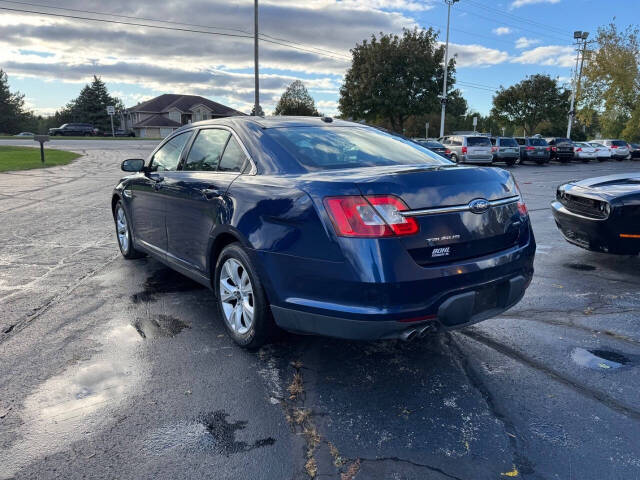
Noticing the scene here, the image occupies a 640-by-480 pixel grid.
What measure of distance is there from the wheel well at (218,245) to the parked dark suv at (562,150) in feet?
115

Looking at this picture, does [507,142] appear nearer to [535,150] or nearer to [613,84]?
[535,150]

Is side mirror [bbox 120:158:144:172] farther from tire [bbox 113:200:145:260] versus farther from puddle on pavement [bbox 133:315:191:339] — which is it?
puddle on pavement [bbox 133:315:191:339]

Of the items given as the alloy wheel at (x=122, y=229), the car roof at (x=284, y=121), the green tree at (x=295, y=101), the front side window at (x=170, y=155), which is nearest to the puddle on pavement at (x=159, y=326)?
the front side window at (x=170, y=155)

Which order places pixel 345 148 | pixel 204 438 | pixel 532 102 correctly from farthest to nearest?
pixel 532 102 < pixel 345 148 < pixel 204 438

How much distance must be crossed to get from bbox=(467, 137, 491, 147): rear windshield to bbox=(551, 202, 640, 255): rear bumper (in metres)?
21.3

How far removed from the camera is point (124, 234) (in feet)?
20.5

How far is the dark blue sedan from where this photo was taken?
279 centimetres

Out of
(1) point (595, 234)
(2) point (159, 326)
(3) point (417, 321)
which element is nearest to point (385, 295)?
(3) point (417, 321)

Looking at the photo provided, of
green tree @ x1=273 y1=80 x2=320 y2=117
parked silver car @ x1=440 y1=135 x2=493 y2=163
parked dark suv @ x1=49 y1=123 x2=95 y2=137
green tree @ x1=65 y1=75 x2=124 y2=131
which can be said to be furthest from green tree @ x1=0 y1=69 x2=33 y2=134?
parked silver car @ x1=440 y1=135 x2=493 y2=163

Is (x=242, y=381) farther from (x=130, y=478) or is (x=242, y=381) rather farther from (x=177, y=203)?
(x=177, y=203)

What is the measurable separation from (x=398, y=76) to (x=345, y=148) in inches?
1762

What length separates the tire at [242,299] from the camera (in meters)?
3.37

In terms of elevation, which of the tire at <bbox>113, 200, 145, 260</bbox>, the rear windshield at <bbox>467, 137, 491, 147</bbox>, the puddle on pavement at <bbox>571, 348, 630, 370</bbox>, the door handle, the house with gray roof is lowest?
the puddle on pavement at <bbox>571, 348, 630, 370</bbox>

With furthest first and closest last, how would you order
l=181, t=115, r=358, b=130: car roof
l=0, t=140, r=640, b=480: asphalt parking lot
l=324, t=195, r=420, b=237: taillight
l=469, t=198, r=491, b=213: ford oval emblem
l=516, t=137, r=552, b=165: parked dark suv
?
l=516, t=137, r=552, b=165: parked dark suv
l=181, t=115, r=358, b=130: car roof
l=469, t=198, r=491, b=213: ford oval emblem
l=324, t=195, r=420, b=237: taillight
l=0, t=140, r=640, b=480: asphalt parking lot
